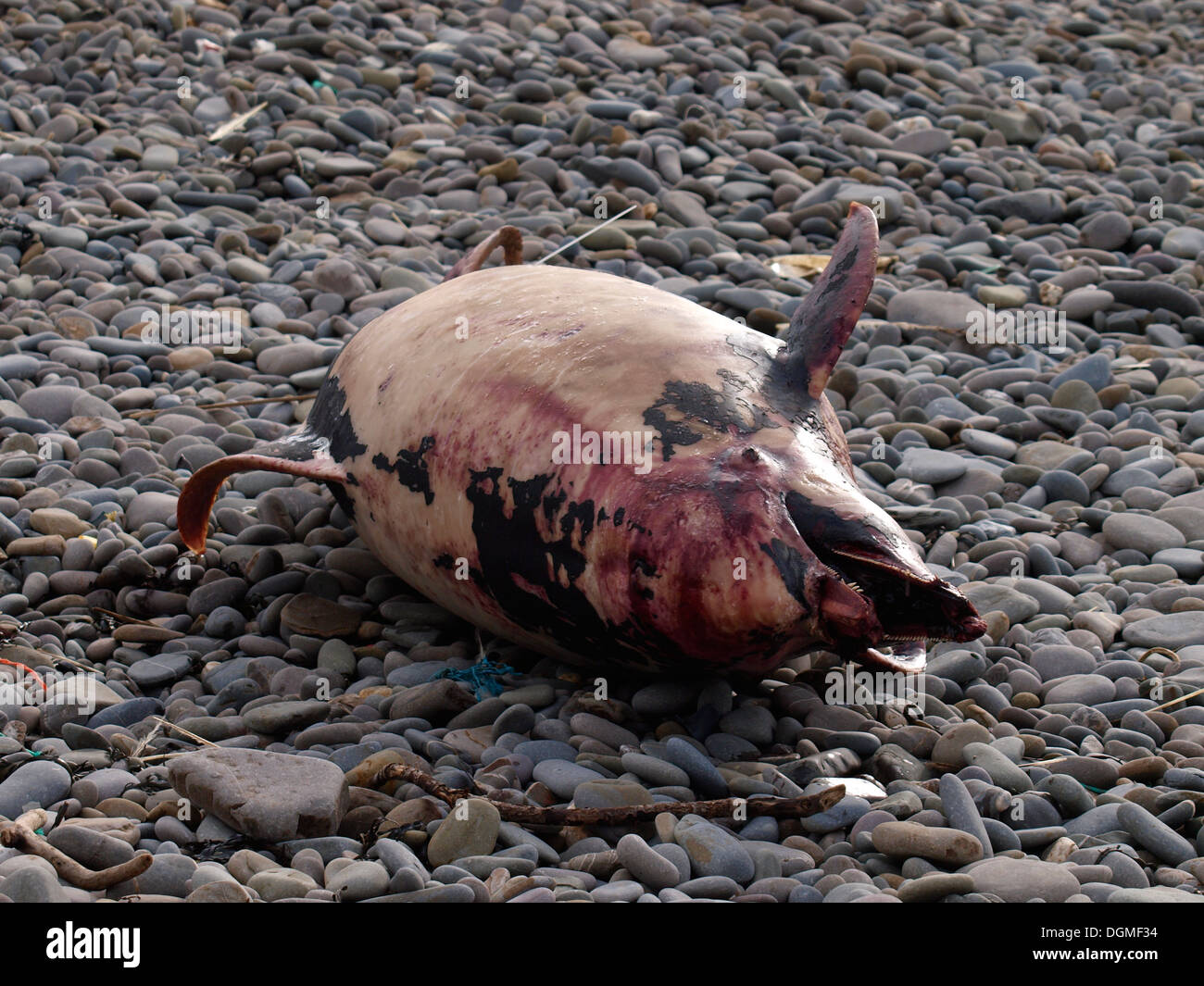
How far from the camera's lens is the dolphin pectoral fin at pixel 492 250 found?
5.01 m

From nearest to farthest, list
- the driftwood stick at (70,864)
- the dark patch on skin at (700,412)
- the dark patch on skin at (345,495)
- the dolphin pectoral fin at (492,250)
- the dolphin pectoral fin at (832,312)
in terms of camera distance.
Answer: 1. the driftwood stick at (70,864)
2. the dark patch on skin at (700,412)
3. the dolphin pectoral fin at (832,312)
4. the dark patch on skin at (345,495)
5. the dolphin pectoral fin at (492,250)

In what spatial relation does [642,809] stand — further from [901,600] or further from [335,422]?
[335,422]

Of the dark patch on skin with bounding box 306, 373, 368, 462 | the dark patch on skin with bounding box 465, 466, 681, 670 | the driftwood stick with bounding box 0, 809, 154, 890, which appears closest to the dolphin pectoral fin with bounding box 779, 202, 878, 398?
the dark patch on skin with bounding box 465, 466, 681, 670

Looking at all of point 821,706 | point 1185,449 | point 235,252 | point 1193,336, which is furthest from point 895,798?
point 235,252

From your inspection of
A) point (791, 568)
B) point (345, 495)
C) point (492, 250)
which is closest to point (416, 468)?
point (345, 495)

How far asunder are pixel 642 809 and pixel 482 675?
31.8 inches

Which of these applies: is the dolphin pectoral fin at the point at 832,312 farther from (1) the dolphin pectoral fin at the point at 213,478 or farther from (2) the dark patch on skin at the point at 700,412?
(1) the dolphin pectoral fin at the point at 213,478

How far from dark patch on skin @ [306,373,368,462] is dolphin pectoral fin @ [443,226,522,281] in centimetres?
95

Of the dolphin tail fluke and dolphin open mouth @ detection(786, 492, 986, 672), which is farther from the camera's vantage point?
the dolphin tail fluke

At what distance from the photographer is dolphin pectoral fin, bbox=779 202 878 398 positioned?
351cm

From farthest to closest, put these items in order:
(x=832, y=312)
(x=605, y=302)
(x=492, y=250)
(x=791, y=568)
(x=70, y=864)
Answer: (x=492, y=250) < (x=605, y=302) < (x=832, y=312) < (x=791, y=568) < (x=70, y=864)

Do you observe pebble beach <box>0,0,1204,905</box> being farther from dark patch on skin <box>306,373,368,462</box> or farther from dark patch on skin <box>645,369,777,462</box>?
dark patch on skin <box>645,369,777,462</box>

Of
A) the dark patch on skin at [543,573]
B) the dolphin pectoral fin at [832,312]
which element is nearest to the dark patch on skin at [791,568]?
the dark patch on skin at [543,573]

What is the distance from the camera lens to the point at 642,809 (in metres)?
2.95
